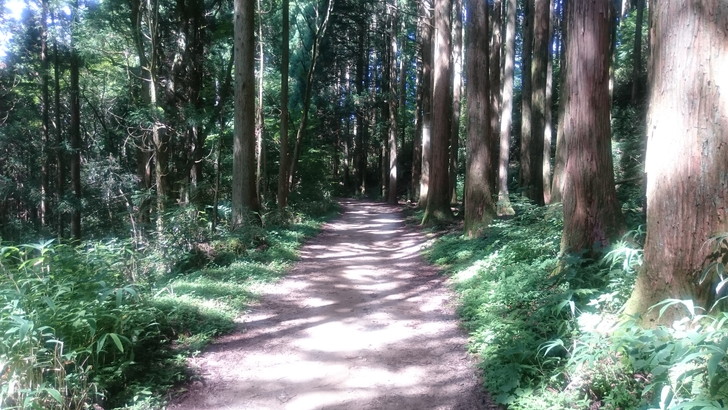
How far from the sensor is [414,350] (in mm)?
5422

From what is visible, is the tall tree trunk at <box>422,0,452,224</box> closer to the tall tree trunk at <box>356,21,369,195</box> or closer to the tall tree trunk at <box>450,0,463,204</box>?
the tall tree trunk at <box>450,0,463,204</box>

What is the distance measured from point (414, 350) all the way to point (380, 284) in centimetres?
334

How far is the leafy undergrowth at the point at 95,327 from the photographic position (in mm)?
3412

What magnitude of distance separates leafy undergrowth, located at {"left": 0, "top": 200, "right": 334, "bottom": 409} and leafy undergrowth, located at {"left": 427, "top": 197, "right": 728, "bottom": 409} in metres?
3.19

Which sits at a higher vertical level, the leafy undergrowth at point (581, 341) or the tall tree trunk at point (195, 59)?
the tall tree trunk at point (195, 59)

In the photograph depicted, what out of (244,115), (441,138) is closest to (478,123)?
(441,138)

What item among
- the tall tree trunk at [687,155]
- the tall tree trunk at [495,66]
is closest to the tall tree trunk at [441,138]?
the tall tree trunk at [495,66]

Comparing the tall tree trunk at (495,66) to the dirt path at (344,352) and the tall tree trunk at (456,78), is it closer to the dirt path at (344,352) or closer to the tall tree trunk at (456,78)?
the tall tree trunk at (456,78)

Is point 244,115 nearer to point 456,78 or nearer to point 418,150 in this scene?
point 456,78

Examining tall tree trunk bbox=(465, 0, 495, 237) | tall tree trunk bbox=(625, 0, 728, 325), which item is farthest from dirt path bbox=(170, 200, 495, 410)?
tall tree trunk bbox=(465, 0, 495, 237)

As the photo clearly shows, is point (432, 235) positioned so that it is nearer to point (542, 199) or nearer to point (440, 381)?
point (542, 199)

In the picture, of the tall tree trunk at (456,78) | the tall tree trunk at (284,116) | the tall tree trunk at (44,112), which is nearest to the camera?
the tall tree trunk at (284,116)

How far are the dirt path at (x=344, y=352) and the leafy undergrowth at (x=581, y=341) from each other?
0.40 m

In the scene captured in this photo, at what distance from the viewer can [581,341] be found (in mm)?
3643
